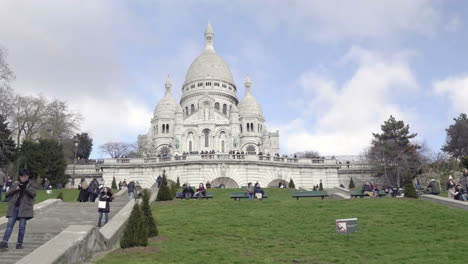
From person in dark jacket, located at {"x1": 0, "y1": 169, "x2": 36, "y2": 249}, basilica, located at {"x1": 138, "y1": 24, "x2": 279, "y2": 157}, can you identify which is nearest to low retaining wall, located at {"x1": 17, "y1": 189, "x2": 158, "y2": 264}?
person in dark jacket, located at {"x1": 0, "y1": 169, "x2": 36, "y2": 249}

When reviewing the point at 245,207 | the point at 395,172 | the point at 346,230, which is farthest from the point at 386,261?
the point at 395,172

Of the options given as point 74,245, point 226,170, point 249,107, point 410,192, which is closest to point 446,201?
point 410,192

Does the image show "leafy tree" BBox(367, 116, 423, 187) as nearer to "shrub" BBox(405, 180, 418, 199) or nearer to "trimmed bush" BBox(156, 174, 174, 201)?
"shrub" BBox(405, 180, 418, 199)

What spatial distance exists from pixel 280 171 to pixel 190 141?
34439 millimetres

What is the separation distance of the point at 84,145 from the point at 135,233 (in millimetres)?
73321

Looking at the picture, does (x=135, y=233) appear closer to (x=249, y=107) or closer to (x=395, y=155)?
(x=395, y=155)

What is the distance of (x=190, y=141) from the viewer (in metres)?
80.5

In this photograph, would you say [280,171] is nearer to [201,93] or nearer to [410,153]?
[410,153]

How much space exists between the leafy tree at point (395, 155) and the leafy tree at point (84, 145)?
5039 cm

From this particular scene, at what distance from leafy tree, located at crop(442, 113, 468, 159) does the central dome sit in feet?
150

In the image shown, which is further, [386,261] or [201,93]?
[201,93]

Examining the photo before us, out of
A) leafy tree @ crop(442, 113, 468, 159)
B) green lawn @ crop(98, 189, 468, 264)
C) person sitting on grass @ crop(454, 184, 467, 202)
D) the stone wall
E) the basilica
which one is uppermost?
the basilica

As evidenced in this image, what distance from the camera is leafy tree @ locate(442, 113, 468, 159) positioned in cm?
6361

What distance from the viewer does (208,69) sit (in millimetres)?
94375
